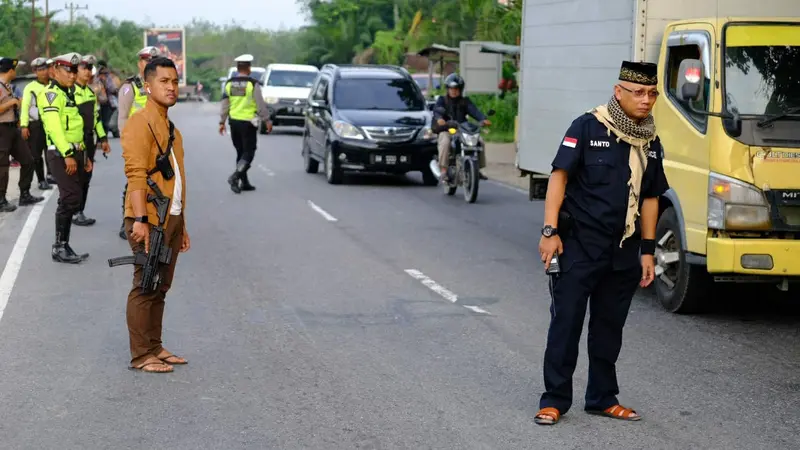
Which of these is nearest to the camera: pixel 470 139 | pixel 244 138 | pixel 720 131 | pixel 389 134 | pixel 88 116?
pixel 720 131

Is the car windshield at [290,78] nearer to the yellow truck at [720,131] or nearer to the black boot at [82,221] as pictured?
the black boot at [82,221]

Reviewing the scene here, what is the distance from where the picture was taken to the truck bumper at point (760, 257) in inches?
347

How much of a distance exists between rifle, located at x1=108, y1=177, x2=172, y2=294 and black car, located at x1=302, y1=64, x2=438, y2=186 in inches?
485

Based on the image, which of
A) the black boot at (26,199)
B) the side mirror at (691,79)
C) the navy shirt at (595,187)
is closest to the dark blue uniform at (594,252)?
the navy shirt at (595,187)

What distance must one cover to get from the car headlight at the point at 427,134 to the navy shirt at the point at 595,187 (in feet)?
44.3

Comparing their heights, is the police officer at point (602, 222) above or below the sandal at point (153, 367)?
above

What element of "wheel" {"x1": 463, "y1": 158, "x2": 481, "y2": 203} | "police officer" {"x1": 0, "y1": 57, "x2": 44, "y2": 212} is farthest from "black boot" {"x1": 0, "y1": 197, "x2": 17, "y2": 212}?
"wheel" {"x1": 463, "y1": 158, "x2": 481, "y2": 203}

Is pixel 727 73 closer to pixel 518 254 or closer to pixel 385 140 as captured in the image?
pixel 518 254

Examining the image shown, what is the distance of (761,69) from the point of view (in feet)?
30.8

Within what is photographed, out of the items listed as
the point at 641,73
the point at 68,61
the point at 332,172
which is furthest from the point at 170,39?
the point at 641,73

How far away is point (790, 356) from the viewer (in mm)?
8297

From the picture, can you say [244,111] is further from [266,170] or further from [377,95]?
[266,170]

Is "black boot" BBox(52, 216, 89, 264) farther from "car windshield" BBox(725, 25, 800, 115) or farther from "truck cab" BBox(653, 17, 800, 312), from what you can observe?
"car windshield" BBox(725, 25, 800, 115)

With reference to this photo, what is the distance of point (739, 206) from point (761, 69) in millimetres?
1132
